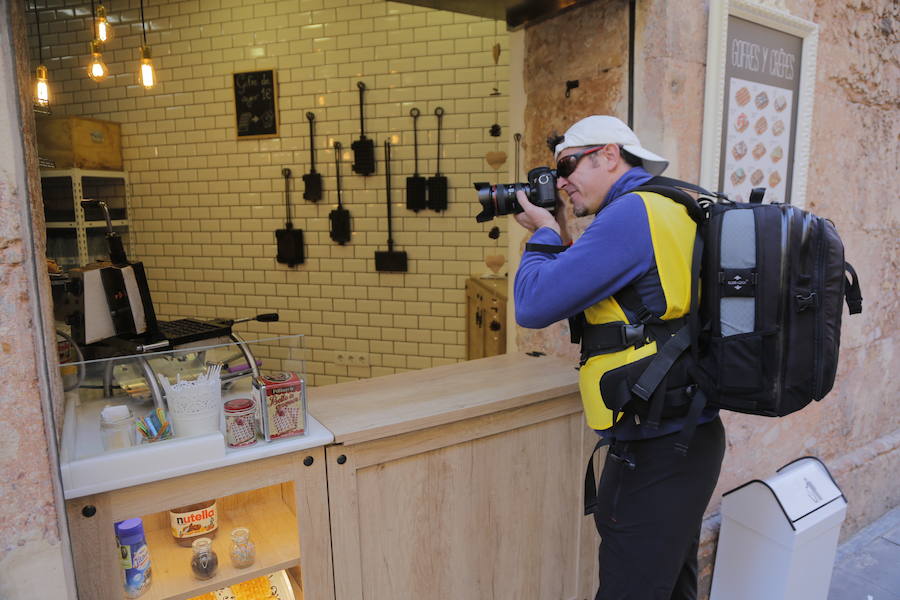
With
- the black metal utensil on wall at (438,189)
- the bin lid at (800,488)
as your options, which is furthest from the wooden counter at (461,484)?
the black metal utensil on wall at (438,189)

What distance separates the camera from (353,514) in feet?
5.79

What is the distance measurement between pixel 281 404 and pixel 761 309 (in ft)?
Result: 4.13

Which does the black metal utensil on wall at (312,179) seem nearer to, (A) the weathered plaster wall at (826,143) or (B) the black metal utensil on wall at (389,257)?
(B) the black metal utensil on wall at (389,257)

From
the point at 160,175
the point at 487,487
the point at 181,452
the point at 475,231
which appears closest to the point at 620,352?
the point at 487,487

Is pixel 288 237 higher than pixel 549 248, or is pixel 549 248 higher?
pixel 549 248

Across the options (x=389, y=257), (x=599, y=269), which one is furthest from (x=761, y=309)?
(x=389, y=257)

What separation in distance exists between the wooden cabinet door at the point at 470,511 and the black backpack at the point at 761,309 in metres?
0.60

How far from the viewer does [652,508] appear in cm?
169

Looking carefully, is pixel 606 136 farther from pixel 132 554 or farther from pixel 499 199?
pixel 132 554

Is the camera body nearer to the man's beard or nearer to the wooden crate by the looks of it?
the man's beard

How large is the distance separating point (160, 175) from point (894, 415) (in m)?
5.39

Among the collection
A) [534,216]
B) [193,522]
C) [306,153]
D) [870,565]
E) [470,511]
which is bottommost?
[870,565]

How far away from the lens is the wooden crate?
4.59 m

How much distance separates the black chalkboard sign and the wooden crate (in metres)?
1.15
